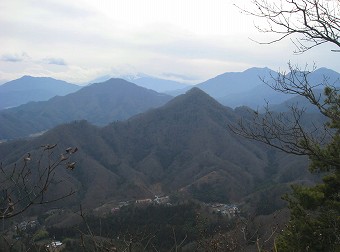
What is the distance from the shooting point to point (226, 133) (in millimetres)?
141250

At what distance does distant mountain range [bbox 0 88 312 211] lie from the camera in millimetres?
104375

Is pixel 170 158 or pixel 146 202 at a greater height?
pixel 170 158

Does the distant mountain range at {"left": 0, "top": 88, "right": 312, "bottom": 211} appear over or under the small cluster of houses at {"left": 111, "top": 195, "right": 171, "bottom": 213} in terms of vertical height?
over

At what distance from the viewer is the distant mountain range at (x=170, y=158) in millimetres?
104375

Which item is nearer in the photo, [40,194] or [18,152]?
[40,194]

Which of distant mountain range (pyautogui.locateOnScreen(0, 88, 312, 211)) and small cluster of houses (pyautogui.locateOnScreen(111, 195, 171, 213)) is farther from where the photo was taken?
distant mountain range (pyautogui.locateOnScreen(0, 88, 312, 211))

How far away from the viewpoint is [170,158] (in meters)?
136

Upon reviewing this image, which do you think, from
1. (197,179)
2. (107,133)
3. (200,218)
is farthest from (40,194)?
(107,133)

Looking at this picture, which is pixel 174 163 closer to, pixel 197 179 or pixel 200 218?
pixel 197 179

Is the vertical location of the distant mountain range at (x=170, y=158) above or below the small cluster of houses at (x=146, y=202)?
above

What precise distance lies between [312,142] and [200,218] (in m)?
2.18

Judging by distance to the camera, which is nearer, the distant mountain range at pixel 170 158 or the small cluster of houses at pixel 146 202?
the small cluster of houses at pixel 146 202

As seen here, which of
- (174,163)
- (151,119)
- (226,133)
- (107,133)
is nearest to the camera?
(174,163)

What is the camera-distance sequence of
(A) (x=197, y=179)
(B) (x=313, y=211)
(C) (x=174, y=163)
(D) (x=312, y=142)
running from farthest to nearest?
(C) (x=174, y=163), (A) (x=197, y=179), (B) (x=313, y=211), (D) (x=312, y=142)
